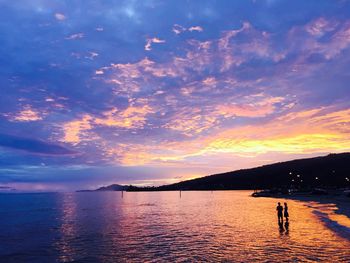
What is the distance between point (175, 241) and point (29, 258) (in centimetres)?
1446

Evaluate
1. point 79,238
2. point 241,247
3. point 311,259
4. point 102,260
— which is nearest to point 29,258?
point 102,260

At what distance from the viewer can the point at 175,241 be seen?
118ft

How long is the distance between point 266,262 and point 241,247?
21.7ft

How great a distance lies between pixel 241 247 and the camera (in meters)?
30.4

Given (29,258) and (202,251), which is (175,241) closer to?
(202,251)

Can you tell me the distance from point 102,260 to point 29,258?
7448 mm

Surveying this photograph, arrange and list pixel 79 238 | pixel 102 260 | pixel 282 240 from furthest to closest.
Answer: pixel 79 238 < pixel 282 240 < pixel 102 260

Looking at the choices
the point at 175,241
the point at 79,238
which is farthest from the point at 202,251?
the point at 79,238

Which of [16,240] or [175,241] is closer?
[175,241]

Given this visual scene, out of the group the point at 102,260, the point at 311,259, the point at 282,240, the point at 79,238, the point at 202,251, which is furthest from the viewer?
the point at 79,238

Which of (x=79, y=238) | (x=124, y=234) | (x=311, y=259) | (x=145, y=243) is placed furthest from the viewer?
(x=124, y=234)

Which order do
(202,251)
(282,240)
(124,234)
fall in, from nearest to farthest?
(202,251), (282,240), (124,234)

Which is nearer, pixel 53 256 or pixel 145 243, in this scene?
pixel 53 256

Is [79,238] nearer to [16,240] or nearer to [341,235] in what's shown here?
[16,240]
